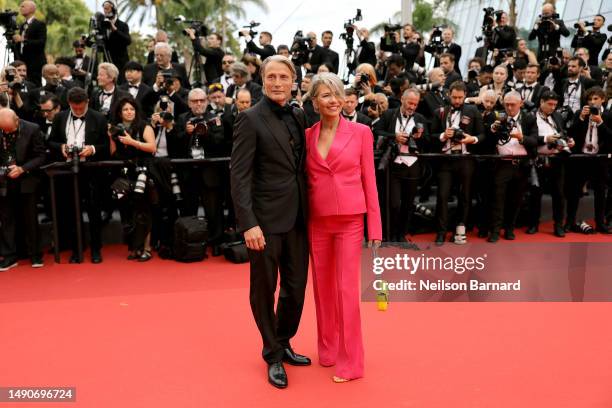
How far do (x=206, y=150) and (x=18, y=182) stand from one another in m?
1.87

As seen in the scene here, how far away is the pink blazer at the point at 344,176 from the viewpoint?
3.54 m

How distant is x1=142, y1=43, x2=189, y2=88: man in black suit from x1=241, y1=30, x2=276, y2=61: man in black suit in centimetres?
130

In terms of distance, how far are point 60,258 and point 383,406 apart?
4764 millimetres

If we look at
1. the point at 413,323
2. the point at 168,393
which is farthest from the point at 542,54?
the point at 168,393

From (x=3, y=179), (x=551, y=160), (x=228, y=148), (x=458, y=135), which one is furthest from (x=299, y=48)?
(x=3, y=179)

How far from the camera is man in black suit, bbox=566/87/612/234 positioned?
25.1ft

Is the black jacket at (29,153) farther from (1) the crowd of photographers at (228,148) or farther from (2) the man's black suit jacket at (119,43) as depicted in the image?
(2) the man's black suit jacket at (119,43)

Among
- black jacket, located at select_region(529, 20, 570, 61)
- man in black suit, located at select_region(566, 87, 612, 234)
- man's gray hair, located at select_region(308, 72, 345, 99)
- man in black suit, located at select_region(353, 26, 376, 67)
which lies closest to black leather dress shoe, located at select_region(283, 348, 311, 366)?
man's gray hair, located at select_region(308, 72, 345, 99)

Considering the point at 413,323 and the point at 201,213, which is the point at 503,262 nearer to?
the point at 413,323

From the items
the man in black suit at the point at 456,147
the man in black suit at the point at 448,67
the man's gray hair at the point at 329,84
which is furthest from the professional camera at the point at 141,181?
the man in black suit at the point at 448,67

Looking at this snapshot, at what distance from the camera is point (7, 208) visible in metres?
6.61

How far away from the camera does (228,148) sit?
7.05 meters

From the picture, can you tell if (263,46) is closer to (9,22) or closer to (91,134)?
(9,22)

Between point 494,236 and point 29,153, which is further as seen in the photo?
point 494,236
